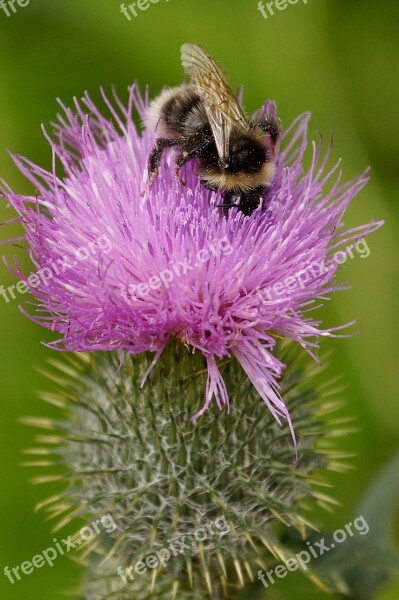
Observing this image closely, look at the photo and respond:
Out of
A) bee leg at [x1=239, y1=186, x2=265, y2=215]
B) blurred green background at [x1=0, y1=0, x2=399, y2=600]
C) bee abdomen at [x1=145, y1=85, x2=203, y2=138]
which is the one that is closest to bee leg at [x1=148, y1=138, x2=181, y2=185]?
bee abdomen at [x1=145, y1=85, x2=203, y2=138]

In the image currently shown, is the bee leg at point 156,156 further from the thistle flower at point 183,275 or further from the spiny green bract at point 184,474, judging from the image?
the spiny green bract at point 184,474

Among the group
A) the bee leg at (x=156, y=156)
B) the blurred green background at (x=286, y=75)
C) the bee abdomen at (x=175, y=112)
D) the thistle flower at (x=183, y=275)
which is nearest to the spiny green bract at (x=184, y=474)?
the thistle flower at (x=183, y=275)

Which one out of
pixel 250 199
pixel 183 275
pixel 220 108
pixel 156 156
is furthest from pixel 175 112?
pixel 183 275

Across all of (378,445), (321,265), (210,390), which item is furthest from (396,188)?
(210,390)

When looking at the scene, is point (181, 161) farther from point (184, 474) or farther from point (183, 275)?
point (184, 474)

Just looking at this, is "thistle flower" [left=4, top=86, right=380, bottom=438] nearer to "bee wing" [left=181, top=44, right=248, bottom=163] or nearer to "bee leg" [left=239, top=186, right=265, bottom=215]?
"bee leg" [left=239, top=186, right=265, bottom=215]

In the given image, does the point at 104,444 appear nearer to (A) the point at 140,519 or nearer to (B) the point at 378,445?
(A) the point at 140,519
